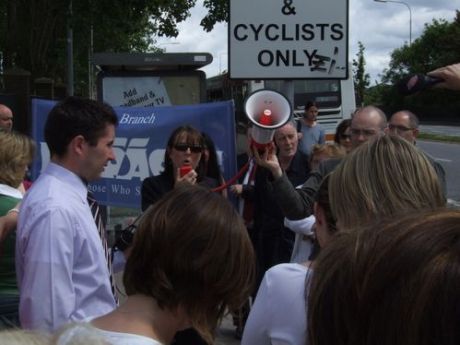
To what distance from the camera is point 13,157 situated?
3.82 meters

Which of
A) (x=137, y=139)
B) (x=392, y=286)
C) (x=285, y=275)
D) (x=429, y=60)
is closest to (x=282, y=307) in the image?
(x=285, y=275)

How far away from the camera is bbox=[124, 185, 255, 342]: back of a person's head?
207cm

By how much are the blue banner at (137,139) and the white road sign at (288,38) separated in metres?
1.63

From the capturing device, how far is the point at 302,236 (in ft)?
13.4

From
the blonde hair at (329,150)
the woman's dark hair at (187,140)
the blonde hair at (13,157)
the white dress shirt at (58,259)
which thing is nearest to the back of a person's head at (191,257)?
the white dress shirt at (58,259)

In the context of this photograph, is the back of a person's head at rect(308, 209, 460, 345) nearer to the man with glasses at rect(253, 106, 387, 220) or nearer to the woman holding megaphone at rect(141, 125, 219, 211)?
the man with glasses at rect(253, 106, 387, 220)

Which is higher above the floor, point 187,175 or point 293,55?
point 293,55

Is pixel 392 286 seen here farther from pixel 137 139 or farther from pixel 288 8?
pixel 137 139

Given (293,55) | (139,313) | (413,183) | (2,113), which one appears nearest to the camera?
(139,313)

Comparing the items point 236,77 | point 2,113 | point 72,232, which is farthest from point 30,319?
point 2,113

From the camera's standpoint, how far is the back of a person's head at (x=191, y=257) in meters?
2.07

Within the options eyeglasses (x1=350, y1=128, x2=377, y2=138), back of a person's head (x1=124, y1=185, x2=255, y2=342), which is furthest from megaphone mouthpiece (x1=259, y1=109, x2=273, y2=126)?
back of a person's head (x1=124, y1=185, x2=255, y2=342)

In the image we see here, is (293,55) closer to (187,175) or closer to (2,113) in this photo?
(187,175)

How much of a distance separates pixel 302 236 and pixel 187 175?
936 millimetres
